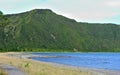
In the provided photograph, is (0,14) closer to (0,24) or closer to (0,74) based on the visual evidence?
(0,24)

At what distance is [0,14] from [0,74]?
417ft

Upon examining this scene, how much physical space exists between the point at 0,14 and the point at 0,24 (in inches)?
206

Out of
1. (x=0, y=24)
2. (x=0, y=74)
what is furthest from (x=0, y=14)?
(x=0, y=74)

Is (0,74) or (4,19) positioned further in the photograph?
(4,19)

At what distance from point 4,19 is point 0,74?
131773 millimetres

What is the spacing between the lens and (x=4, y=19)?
156 metres

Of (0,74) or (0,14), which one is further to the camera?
(0,14)

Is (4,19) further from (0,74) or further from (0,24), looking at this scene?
(0,74)

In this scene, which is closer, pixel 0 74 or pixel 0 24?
pixel 0 74

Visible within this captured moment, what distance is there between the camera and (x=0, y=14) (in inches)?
5955

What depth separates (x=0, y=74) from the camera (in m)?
26.3

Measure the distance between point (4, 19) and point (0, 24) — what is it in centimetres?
299

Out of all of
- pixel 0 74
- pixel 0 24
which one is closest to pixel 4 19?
pixel 0 24

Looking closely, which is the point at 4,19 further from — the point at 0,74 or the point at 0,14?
the point at 0,74
